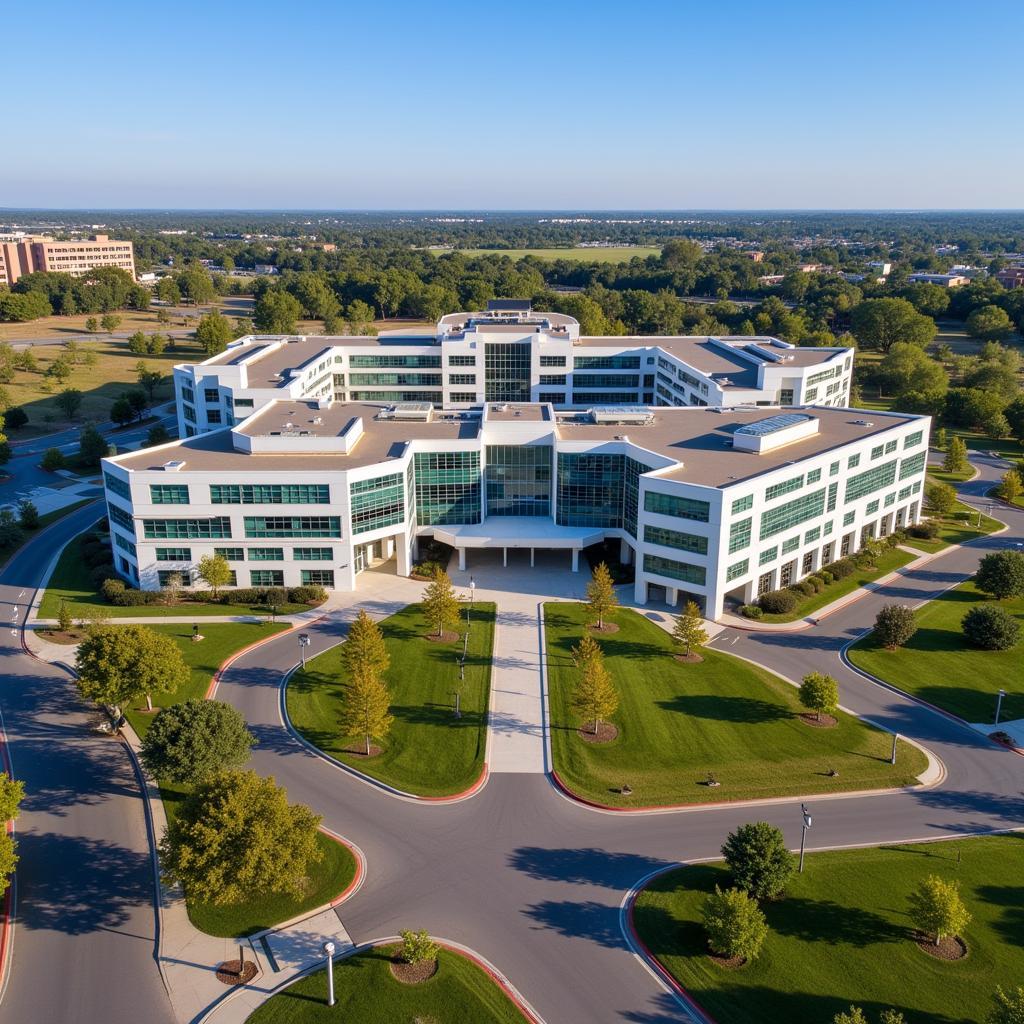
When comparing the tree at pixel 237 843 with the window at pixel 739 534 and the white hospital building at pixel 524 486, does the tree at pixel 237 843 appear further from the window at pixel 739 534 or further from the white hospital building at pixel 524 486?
the window at pixel 739 534

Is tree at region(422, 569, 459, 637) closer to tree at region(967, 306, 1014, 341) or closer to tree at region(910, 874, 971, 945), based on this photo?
tree at region(910, 874, 971, 945)

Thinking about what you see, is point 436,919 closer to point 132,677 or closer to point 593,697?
point 593,697

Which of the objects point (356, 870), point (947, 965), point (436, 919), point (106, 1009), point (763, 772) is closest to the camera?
point (106, 1009)

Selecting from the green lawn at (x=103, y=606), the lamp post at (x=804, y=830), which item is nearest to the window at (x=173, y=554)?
the green lawn at (x=103, y=606)

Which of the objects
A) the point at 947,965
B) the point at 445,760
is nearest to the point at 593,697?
the point at 445,760

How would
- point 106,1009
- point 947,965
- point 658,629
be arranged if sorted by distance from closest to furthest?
point 106,1009
point 947,965
point 658,629

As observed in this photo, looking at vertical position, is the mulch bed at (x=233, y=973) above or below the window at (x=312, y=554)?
below

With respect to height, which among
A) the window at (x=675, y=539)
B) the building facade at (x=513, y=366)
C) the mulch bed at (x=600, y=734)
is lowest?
the mulch bed at (x=600, y=734)

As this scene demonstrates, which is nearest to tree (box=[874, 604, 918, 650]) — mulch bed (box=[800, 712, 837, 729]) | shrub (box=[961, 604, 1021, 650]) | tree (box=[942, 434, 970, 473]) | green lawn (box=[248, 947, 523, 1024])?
shrub (box=[961, 604, 1021, 650])
